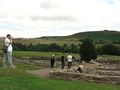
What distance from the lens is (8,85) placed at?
23062mm

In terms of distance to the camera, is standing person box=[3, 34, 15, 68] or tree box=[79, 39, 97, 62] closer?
standing person box=[3, 34, 15, 68]

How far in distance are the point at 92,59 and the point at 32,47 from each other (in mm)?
54739

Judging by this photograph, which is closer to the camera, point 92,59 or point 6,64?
point 6,64

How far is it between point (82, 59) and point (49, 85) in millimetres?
53357

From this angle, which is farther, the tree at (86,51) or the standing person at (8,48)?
the tree at (86,51)

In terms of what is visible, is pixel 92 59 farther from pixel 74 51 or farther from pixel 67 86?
pixel 67 86

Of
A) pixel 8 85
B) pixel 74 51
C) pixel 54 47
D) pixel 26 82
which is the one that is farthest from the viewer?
pixel 54 47

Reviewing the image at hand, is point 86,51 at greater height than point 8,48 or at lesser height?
A: lesser

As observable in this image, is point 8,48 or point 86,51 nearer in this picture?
point 8,48

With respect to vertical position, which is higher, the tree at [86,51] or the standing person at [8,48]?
the standing person at [8,48]

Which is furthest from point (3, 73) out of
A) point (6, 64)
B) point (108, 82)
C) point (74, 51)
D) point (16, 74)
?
point (74, 51)

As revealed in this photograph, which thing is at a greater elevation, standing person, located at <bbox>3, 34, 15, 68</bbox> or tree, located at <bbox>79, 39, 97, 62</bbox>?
standing person, located at <bbox>3, 34, 15, 68</bbox>

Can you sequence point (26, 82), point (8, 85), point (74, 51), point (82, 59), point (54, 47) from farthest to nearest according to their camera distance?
point (54, 47) < point (74, 51) < point (82, 59) < point (26, 82) < point (8, 85)

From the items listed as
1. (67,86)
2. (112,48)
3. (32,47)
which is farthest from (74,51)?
(67,86)
